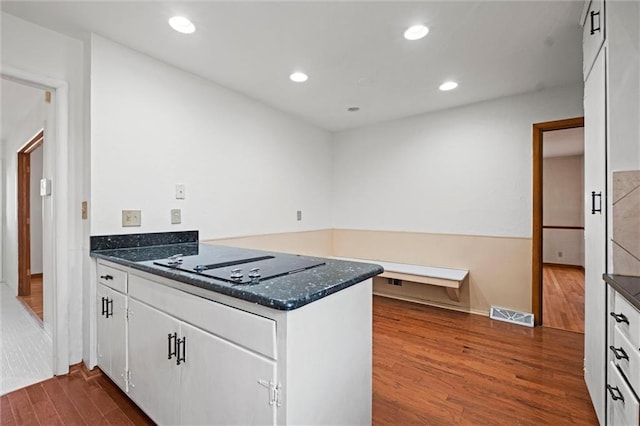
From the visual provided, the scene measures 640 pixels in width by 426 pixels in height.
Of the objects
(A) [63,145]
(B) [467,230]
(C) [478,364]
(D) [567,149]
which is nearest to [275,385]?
(C) [478,364]

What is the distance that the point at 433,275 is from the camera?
129 inches

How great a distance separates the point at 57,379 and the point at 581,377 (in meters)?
3.65

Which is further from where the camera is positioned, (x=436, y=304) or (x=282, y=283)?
(x=436, y=304)

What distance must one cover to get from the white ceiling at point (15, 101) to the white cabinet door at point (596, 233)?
3977 millimetres

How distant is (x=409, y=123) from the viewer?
3.88 meters

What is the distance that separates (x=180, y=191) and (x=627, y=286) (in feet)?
9.49

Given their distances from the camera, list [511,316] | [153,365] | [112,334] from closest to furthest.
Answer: [153,365] → [112,334] → [511,316]

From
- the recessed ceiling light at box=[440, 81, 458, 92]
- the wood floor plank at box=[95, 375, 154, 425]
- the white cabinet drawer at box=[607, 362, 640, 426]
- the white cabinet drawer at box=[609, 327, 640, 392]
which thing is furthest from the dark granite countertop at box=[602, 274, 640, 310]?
the wood floor plank at box=[95, 375, 154, 425]

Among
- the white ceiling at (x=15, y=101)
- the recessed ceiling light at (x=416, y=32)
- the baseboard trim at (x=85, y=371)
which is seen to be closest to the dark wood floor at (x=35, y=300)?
the baseboard trim at (x=85, y=371)

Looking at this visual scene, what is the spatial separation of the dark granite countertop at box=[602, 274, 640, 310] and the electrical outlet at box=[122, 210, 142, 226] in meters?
2.85

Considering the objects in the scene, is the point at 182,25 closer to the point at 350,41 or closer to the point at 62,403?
the point at 350,41

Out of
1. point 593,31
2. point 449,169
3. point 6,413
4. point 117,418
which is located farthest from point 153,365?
point 449,169

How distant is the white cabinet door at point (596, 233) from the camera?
5.01ft

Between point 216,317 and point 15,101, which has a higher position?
point 15,101
